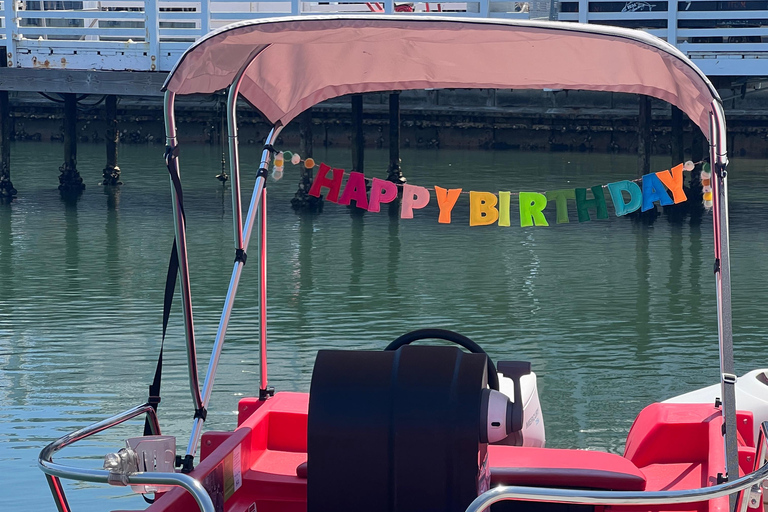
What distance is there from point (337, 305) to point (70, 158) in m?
9.80

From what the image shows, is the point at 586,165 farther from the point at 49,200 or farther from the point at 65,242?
the point at 65,242

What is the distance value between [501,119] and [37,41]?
44.9ft

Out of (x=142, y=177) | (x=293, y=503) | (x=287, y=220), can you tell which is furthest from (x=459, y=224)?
(x=293, y=503)

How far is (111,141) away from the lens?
20.0m

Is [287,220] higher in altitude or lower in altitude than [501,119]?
lower

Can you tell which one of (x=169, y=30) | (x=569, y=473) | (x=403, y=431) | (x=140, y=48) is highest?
(x=169, y=30)

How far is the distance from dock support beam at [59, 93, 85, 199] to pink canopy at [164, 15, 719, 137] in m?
14.6

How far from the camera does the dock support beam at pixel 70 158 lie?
Result: 62.0 ft

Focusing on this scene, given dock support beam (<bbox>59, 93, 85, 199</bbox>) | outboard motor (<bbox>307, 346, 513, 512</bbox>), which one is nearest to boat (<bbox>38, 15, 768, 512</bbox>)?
outboard motor (<bbox>307, 346, 513, 512</bbox>)

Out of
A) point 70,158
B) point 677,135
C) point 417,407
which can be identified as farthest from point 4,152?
point 417,407

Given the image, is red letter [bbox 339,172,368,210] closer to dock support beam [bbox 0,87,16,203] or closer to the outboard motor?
the outboard motor

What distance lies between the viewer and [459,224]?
1617 cm

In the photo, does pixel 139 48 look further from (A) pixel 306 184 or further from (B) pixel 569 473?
(B) pixel 569 473

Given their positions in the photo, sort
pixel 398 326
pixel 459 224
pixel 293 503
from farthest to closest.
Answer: pixel 459 224
pixel 398 326
pixel 293 503
